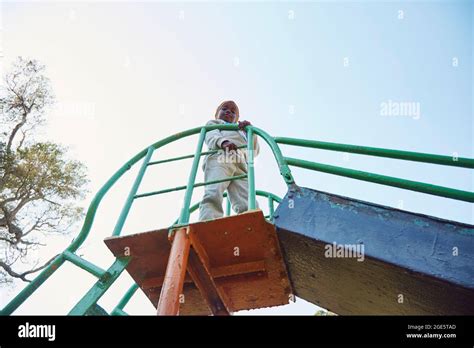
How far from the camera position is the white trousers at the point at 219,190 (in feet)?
10.1

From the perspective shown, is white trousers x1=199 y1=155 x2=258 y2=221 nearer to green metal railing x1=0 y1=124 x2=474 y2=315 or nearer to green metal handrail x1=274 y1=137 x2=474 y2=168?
green metal railing x1=0 y1=124 x2=474 y2=315

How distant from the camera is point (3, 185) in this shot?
10.2 meters

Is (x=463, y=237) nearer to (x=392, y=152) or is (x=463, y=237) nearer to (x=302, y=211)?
(x=392, y=152)

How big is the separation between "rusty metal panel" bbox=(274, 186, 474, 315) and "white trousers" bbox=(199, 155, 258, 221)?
3.06 ft

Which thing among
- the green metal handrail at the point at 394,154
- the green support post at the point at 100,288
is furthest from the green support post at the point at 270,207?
the green support post at the point at 100,288

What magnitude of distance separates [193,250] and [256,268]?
490 millimetres

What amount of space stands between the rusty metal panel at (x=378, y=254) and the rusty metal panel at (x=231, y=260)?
13cm

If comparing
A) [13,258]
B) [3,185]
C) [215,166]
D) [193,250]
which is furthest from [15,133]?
[193,250]

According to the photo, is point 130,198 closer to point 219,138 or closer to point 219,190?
point 219,190

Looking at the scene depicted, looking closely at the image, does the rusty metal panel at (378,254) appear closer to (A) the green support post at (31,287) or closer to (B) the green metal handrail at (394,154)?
(B) the green metal handrail at (394,154)

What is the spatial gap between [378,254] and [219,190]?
5.34 feet

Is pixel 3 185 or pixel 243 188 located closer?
pixel 243 188

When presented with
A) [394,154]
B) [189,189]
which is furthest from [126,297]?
[394,154]

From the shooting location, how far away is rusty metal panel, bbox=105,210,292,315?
2.18 meters
